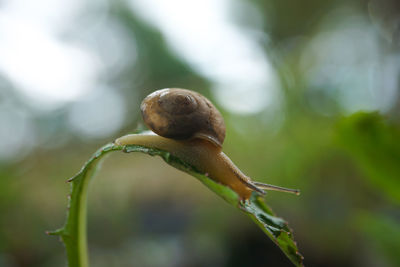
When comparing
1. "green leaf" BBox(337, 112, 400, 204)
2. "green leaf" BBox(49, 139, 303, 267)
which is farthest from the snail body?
"green leaf" BBox(337, 112, 400, 204)

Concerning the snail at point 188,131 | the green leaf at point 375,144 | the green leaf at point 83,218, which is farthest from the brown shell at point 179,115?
the green leaf at point 375,144

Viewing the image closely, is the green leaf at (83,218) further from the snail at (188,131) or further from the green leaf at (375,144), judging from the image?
the green leaf at (375,144)

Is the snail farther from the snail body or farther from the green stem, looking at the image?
the green stem

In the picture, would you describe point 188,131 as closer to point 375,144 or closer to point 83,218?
point 83,218

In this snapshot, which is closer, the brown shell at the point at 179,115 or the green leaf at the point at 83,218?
the green leaf at the point at 83,218

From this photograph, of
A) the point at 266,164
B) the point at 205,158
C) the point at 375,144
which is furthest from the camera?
the point at 266,164

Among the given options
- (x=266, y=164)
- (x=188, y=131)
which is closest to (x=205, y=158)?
(x=188, y=131)

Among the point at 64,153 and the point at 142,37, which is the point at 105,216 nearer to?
the point at 64,153

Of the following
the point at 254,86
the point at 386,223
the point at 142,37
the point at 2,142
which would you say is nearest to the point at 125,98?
the point at 142,37
